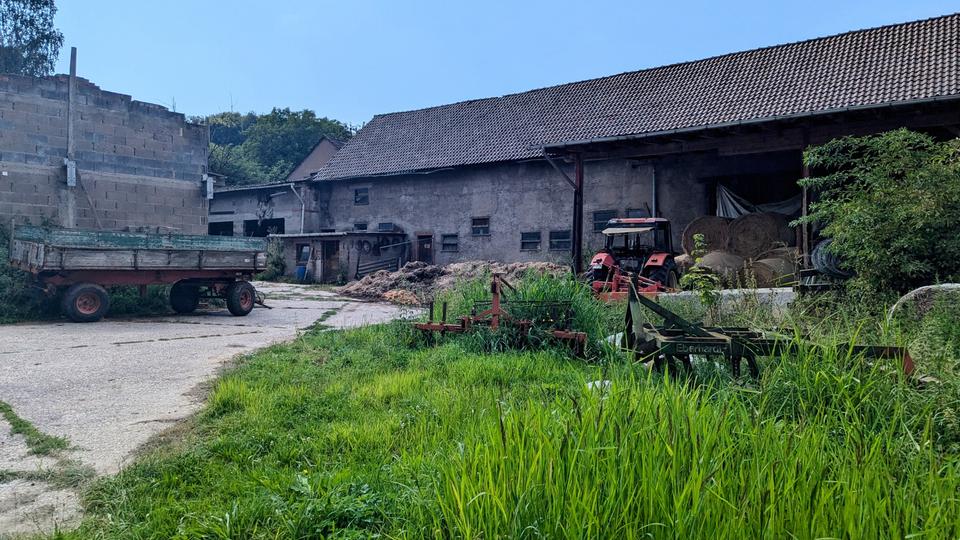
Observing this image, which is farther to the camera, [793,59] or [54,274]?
[793,59]

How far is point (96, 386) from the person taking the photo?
5.59 meters

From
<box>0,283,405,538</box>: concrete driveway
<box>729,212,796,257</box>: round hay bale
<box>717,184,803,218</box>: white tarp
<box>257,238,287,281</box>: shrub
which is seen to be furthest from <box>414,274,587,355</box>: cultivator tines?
<box>257,238,287,281</box>: shrub

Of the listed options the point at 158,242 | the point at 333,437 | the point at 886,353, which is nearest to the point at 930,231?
the point at 886,353

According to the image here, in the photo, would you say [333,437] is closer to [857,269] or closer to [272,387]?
[272,387]

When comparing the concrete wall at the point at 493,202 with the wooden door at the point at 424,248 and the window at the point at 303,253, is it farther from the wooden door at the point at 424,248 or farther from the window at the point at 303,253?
the window at the point at 303,253

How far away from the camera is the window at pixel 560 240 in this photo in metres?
20.1

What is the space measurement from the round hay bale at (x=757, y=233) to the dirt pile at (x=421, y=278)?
4904mm

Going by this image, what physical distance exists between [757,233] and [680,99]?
6.27 metres

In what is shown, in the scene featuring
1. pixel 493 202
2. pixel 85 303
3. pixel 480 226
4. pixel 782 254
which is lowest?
pixel 85 303

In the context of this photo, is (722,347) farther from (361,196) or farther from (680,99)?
(361,196)

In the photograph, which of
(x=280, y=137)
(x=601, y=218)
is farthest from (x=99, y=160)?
(x=280, y=137)

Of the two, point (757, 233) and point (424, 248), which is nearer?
point (757, 233)

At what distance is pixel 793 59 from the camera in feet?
59.8

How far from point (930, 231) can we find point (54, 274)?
522 inches
